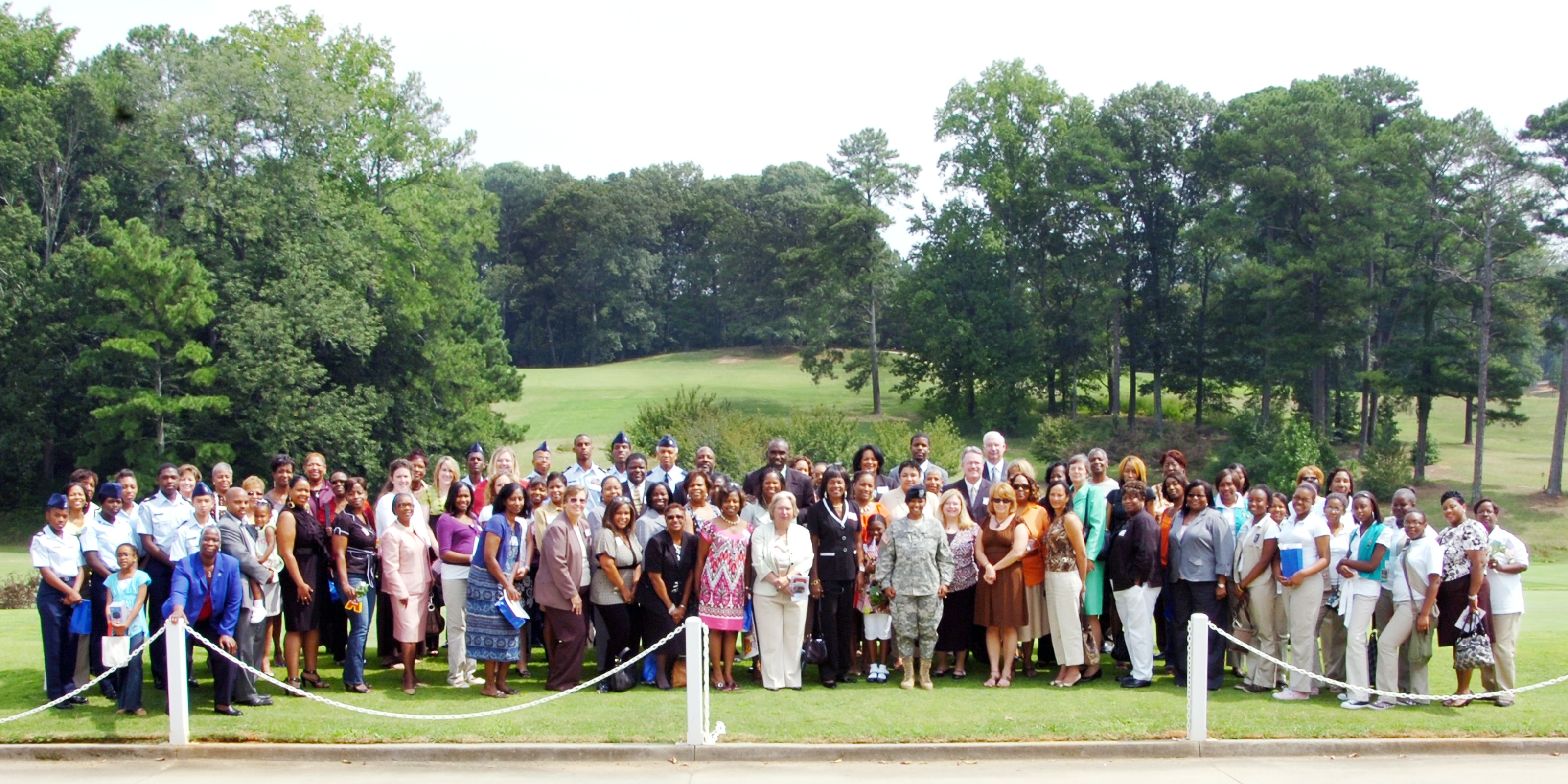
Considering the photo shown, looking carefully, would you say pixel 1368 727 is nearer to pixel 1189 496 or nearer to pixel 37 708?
pixel 1189 496

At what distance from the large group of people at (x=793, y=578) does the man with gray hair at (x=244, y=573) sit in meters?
0.02

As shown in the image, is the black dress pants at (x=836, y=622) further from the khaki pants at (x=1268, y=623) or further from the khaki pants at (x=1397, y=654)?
the khaki pants at (x=1397, y=654)

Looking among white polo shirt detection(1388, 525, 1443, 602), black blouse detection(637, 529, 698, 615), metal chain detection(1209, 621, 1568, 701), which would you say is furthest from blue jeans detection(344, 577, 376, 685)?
white polo shirt detection(1388, 525, 1443, 602)

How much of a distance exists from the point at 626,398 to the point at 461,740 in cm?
5811

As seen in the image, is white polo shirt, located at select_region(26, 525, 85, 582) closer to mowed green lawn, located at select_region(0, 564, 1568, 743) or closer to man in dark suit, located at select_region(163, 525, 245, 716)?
man in dark suit, located at select_region(163, 525, 245, 716)

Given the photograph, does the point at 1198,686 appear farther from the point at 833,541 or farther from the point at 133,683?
the point at 133,683

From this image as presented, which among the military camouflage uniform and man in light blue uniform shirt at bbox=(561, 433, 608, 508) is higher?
man in light blue uniform shirt at bbox=(561, 433, 608, 508)

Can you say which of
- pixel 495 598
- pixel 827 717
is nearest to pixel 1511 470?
pixel 827 717

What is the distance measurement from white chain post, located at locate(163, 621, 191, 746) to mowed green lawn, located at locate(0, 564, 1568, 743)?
7.3 inches

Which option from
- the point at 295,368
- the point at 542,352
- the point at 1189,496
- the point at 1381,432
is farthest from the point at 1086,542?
the point at 542,352

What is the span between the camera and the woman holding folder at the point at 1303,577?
33.2 ft

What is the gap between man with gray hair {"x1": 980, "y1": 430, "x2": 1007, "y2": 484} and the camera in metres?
12.8

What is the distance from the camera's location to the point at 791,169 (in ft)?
322

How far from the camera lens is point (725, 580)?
10.4 m
